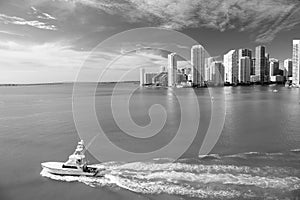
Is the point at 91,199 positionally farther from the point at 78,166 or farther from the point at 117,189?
the point at 78,166

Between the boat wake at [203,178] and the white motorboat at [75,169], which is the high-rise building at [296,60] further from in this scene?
the white motorboat at [75,169]

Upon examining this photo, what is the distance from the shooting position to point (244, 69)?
38.1 meters

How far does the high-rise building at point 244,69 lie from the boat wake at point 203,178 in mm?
37203

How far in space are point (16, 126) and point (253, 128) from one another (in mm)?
7173

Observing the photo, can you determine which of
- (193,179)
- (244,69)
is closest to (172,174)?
(193,179)

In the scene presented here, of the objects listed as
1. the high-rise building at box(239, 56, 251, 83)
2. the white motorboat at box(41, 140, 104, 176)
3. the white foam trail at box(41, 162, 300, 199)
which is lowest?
the white foam trail at box(41, 162, 300, 199)

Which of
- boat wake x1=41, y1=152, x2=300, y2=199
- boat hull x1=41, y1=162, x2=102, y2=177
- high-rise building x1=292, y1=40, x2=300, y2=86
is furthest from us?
high-rise building x1=292, y1=40, x2=300, y2=86

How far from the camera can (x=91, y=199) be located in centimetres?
282

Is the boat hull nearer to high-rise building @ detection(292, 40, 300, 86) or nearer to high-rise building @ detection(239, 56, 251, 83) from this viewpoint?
high-rise building @ detection(292, 40, 300, 86)

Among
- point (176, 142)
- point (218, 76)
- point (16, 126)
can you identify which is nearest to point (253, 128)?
point (176, 142)

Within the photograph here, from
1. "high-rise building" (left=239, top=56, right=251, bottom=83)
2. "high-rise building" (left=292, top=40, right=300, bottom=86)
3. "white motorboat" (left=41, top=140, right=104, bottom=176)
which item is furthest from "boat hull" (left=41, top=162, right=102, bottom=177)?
"high-rise building" (left=239, top=56, right=251, bottom=83)

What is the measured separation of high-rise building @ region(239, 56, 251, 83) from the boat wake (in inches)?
1465

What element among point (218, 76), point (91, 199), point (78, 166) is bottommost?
point (91, 199)

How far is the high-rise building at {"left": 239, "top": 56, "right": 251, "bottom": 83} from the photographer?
3753 cm
